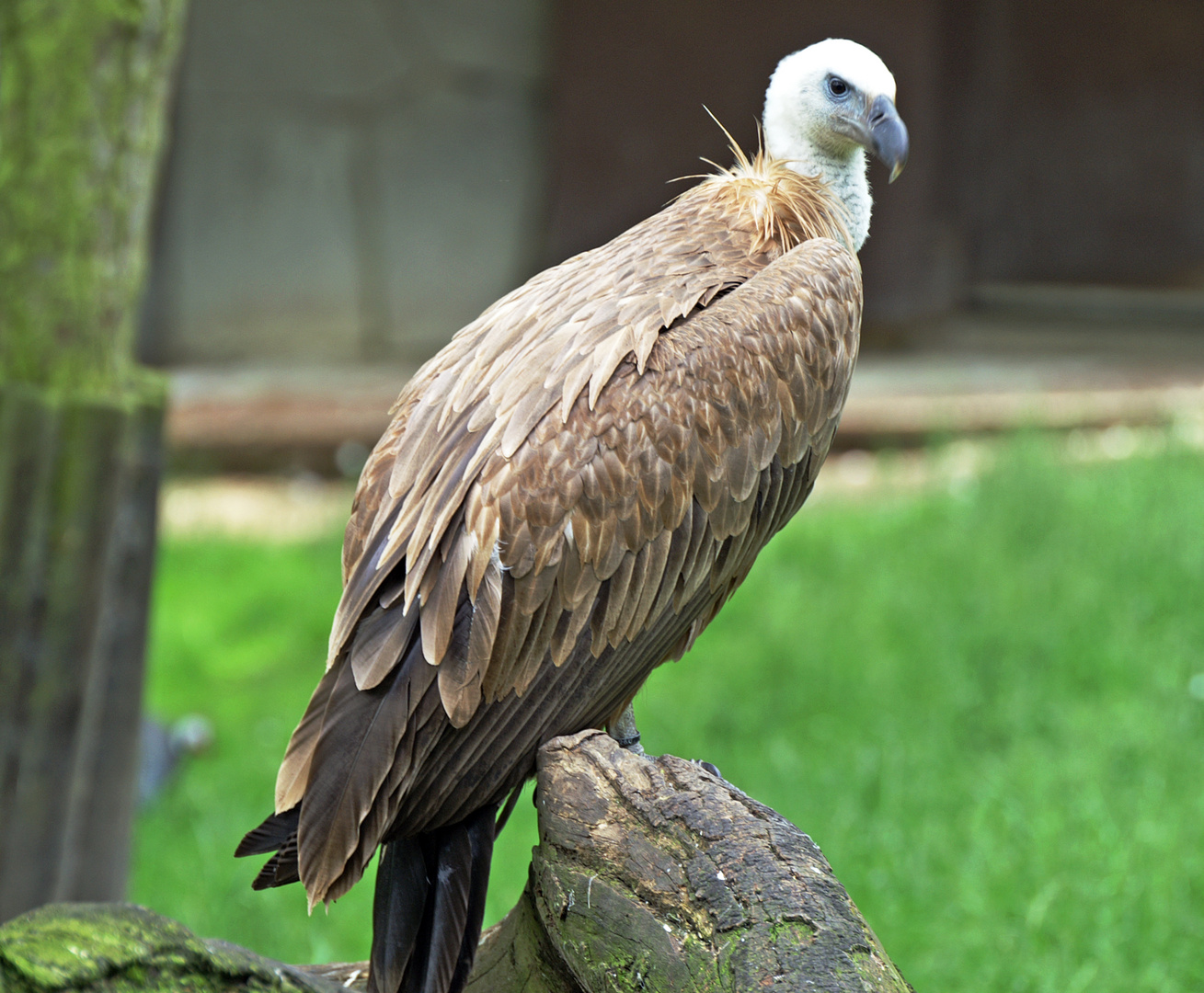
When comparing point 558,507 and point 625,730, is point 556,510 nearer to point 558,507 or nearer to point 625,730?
point 558,507

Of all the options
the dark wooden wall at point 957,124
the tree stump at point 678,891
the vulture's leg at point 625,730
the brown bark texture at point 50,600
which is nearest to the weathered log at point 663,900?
the tree stump at point 678,891

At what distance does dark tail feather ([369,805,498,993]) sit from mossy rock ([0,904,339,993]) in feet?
0.37

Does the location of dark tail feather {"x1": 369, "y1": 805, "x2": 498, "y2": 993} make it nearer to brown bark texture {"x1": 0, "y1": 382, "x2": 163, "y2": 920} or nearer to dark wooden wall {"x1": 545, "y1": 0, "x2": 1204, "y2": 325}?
brown bark texture {"x1": 0, "y1": 382, "x2": 163, "y2": 920}

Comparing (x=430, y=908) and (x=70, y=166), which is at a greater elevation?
(x=70, y=166)

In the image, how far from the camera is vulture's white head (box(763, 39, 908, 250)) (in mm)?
2314

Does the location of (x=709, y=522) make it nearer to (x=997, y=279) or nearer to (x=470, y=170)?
(x=470, y=170)

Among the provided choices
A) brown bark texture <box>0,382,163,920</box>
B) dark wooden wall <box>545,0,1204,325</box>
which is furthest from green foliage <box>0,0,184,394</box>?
dark wooden wall <box>545,0,1204,325</box>

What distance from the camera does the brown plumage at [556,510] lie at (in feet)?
6.00

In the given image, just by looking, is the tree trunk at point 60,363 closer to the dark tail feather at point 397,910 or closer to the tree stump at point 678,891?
the dark tail feather at point 397,910

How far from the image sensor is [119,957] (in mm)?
1653

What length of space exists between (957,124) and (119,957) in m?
7.14

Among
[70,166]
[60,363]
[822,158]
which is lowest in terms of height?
[60,363]

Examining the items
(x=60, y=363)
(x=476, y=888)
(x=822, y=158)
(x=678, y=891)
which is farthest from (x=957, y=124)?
(x=678, y=891)

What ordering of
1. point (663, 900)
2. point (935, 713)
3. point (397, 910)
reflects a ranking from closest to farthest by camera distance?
point (663, 900)
point (397, 910)
point (935, 713)
